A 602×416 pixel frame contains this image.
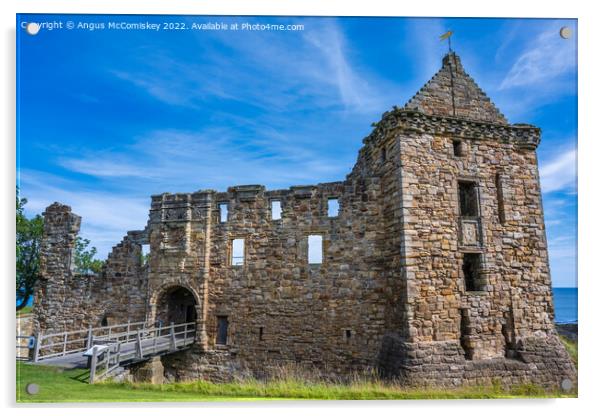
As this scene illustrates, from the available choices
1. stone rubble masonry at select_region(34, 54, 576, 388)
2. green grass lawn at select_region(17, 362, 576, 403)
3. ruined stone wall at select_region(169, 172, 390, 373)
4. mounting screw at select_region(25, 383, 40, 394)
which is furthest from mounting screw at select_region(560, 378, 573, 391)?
mounting screw at select_region(25, 383, 40, 394)

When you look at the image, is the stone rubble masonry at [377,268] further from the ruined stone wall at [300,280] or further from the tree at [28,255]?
the tree at [28,255]

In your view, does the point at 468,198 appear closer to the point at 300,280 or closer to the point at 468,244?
the point at 468,244

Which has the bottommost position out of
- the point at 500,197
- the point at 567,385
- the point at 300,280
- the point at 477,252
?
the point at 567,385

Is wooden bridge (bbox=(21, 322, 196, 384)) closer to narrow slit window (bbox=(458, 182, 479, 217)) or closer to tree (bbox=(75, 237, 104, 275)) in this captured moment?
tree (bbox=(75, 237, 104, 275))

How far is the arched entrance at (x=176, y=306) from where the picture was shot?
1484 cm

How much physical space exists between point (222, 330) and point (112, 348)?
3.76 meters

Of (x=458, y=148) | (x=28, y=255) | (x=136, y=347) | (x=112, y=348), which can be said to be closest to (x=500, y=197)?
(x=458, y=148)

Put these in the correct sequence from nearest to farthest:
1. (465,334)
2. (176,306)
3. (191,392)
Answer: (191,392)
(465,334)
(176,306)

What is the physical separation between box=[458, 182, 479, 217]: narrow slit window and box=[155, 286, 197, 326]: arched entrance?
9395mm

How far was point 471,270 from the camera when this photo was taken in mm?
12086

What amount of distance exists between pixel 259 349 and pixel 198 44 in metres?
9.26

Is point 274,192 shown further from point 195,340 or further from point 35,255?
point 35,255

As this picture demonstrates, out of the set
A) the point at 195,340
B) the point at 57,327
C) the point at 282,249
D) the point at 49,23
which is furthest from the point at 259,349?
the point at 49,23

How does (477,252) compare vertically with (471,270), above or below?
above
